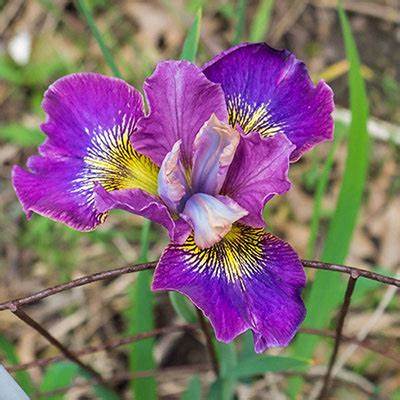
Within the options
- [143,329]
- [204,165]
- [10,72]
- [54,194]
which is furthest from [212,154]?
[10,72]

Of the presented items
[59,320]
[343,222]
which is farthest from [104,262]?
[343,222]

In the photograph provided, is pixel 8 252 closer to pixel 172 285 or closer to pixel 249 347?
pixel 249 347

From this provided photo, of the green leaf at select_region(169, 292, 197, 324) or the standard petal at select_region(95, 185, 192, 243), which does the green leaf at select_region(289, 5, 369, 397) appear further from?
the standard petal at select_region(95, 185, 192, 243)

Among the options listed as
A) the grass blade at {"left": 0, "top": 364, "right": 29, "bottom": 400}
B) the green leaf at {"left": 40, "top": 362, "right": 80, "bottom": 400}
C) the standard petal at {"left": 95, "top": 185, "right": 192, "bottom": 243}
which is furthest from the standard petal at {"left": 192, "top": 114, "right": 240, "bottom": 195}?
the green leaf at {"left": 40, "top": 362, "right": 80, "bottom": 400}

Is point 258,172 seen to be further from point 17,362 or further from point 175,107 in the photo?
point 17,362

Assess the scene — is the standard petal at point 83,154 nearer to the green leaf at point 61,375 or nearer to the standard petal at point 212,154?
the standard petal at point 212,154

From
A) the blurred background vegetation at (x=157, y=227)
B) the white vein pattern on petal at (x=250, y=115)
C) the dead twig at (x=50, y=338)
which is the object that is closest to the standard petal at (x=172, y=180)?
the white vein pattern on petal at (x=250, y=115)
